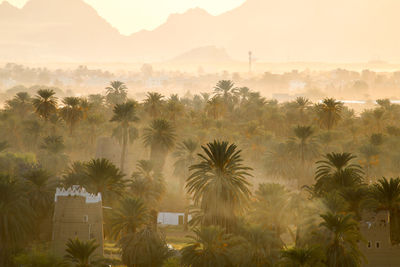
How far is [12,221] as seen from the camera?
70.8 meters

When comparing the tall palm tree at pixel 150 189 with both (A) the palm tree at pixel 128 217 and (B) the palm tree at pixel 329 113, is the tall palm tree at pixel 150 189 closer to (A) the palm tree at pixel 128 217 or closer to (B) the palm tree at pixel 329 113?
(A) the palm tree at pixel 128 217

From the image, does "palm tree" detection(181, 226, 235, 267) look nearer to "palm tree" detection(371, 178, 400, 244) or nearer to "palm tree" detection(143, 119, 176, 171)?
"palm tree" detection(371, 178, 400, 244)

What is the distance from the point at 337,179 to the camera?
70.5 m

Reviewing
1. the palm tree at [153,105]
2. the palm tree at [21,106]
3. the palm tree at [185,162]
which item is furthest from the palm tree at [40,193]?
the palm tree at [21,106]

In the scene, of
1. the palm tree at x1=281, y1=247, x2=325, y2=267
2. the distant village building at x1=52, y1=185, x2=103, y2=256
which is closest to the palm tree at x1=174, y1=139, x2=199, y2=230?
the distant village building at x1=52, y1=185, x2=103, y2=256

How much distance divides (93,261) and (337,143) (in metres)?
69.2

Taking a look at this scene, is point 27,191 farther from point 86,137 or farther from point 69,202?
point 86,137

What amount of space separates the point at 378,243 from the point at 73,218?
1164 inches

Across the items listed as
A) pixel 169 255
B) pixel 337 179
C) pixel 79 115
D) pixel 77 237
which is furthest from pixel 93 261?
pixel 79 115

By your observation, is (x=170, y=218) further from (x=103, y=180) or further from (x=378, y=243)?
(x=378, y=243)

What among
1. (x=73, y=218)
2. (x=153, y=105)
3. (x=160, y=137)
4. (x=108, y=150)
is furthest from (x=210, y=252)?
(x=153, y=105)

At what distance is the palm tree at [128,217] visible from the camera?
66.2 metres

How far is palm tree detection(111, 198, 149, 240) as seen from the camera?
66188mm

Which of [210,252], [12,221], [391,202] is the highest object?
[391,202]
